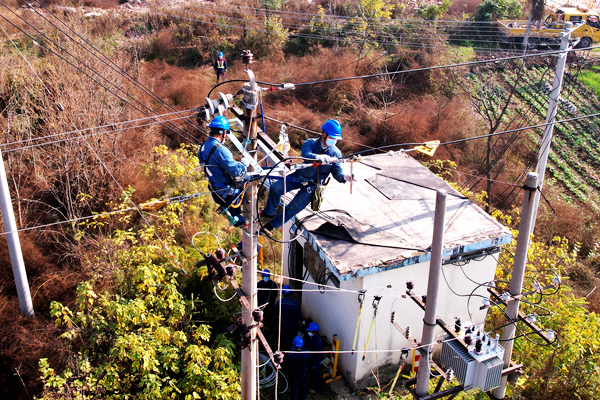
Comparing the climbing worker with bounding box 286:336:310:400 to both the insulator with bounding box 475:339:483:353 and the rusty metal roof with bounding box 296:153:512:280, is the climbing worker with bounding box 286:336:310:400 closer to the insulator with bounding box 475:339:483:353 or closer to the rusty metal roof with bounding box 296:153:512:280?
the rusty metal roof with bounding box 296:153:512:280

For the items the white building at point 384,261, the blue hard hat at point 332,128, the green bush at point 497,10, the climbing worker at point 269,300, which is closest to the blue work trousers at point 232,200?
the blue hard hat at point 332,128

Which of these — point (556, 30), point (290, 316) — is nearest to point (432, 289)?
point (290, 316)

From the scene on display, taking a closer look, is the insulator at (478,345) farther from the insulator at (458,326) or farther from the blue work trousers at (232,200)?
the blue work trousers at (232,200)

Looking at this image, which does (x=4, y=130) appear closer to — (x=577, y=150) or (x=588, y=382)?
(x=588, y=382)

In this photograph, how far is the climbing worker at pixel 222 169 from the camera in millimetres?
5973

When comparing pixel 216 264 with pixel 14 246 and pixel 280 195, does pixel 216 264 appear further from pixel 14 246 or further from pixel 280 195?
pixel 14 246

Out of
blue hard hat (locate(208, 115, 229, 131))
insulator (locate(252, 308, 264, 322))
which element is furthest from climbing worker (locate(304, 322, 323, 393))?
blue hard hat (locate(208, 115, 229, 131))

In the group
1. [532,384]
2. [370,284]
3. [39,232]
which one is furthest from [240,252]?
[39,232]

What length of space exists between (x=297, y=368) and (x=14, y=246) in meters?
5.43

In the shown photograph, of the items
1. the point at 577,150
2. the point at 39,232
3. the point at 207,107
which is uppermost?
the point at 207,107

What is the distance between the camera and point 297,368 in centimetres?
862

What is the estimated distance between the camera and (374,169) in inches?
462

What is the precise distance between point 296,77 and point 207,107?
1844cm

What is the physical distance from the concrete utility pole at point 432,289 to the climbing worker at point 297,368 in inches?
101
